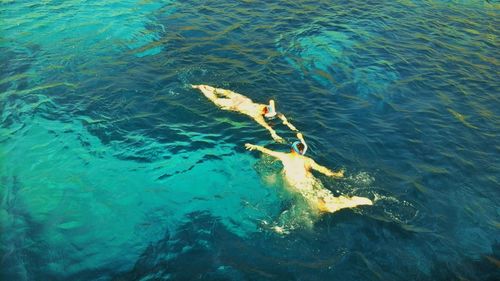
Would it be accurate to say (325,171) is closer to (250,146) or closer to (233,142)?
(250,146)

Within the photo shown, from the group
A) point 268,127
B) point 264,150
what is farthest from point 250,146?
point 268,127

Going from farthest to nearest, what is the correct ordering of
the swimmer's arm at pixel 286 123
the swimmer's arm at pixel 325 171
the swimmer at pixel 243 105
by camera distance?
the swimmer's arm at pixel 286 123 → the swimmer at pixel 243 105 → the swimmer's arm at pixel 325 171

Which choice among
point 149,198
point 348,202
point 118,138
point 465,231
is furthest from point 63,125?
point 465,231

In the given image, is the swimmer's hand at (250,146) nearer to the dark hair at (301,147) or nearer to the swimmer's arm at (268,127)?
the swimmer's arm at (268,127)

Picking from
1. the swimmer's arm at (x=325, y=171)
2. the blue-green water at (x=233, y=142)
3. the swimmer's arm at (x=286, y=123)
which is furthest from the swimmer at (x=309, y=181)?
the swimmer's arm at (x=286, y=123)

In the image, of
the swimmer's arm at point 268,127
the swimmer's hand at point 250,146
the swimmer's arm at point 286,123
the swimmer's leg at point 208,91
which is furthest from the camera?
the swimmer's leg at point 208,91

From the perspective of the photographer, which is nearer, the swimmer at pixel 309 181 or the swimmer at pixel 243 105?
the swimmer at pixel 309 181

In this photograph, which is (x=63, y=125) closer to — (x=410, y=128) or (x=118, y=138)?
(x=118, y=138)
